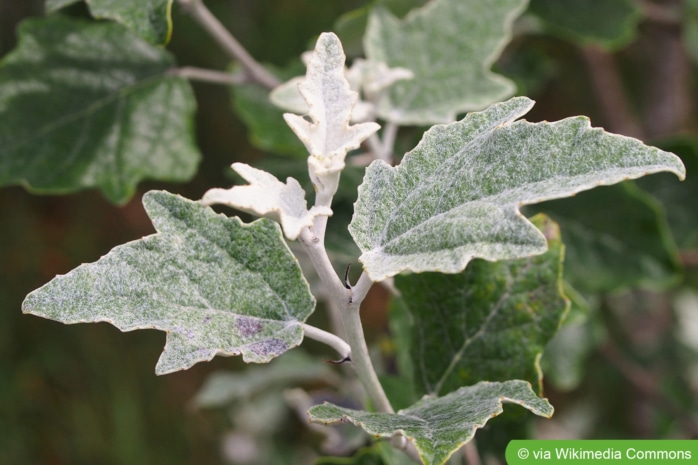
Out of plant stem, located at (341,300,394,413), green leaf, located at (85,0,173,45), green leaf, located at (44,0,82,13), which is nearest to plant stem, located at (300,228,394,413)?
plant stem, located at (341,300,394,413)

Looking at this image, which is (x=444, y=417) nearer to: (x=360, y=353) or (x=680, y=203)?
(x=360, y=353)

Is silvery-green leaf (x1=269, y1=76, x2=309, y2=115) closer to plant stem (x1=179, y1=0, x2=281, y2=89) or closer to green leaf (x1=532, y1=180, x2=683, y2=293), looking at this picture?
plant stem (x1=179, y1=0, x2=281, y2=89)

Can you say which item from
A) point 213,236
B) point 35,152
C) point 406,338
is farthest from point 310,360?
point 213,236

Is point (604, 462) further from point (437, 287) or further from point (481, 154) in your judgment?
point (481, 154)

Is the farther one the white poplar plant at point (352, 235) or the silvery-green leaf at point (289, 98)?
the silvery-green leaf at point (289, 98)

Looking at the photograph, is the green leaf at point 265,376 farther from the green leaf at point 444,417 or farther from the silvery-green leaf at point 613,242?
the green leaf at point 444,417

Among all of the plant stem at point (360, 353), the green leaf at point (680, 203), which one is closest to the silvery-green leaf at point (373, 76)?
the plant stem at point (360, 353)
